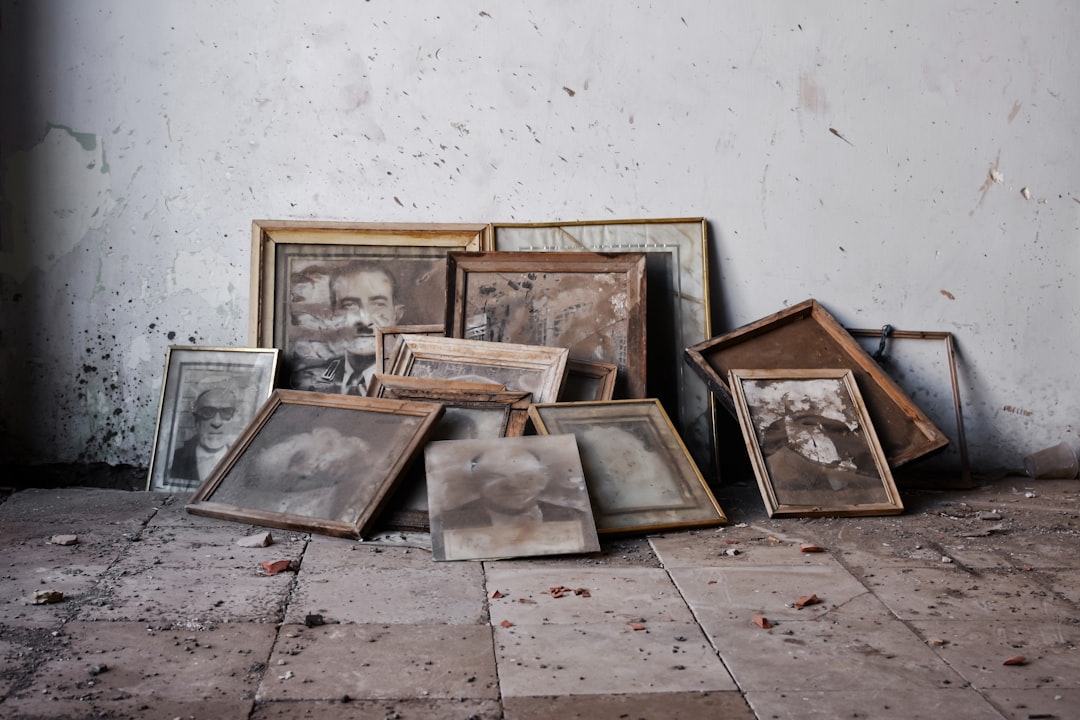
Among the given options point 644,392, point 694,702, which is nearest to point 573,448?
point 644,392

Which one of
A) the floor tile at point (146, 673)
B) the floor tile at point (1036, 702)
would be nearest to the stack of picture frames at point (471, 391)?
the floor tile at point (146, 673)

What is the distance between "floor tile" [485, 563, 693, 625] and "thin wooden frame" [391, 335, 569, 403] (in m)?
0.94

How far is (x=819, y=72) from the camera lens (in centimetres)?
407

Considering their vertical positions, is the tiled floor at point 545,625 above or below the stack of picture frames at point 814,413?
below

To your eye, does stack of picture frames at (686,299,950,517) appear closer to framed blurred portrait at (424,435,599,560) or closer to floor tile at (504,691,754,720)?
framed blurred portrait at (424,435,599,560)

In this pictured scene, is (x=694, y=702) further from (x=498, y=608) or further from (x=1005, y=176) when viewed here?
(x=1005, y=176)

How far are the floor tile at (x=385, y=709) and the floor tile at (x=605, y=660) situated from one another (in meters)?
0.09

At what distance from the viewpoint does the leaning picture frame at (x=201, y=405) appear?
388 cm

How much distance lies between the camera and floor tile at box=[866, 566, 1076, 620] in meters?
2.67

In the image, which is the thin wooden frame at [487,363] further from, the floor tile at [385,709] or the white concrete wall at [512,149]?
the floor tile at [385,709]

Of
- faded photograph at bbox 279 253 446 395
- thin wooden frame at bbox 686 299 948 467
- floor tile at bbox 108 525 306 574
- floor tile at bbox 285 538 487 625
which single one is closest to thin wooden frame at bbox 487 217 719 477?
thin wooden frame at bbox 686 299 948 467

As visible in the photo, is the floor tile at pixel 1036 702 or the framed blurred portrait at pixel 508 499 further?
the framed blurred portrait at pixel 508 499

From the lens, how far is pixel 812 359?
4051mm

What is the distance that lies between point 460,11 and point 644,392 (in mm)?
1756
